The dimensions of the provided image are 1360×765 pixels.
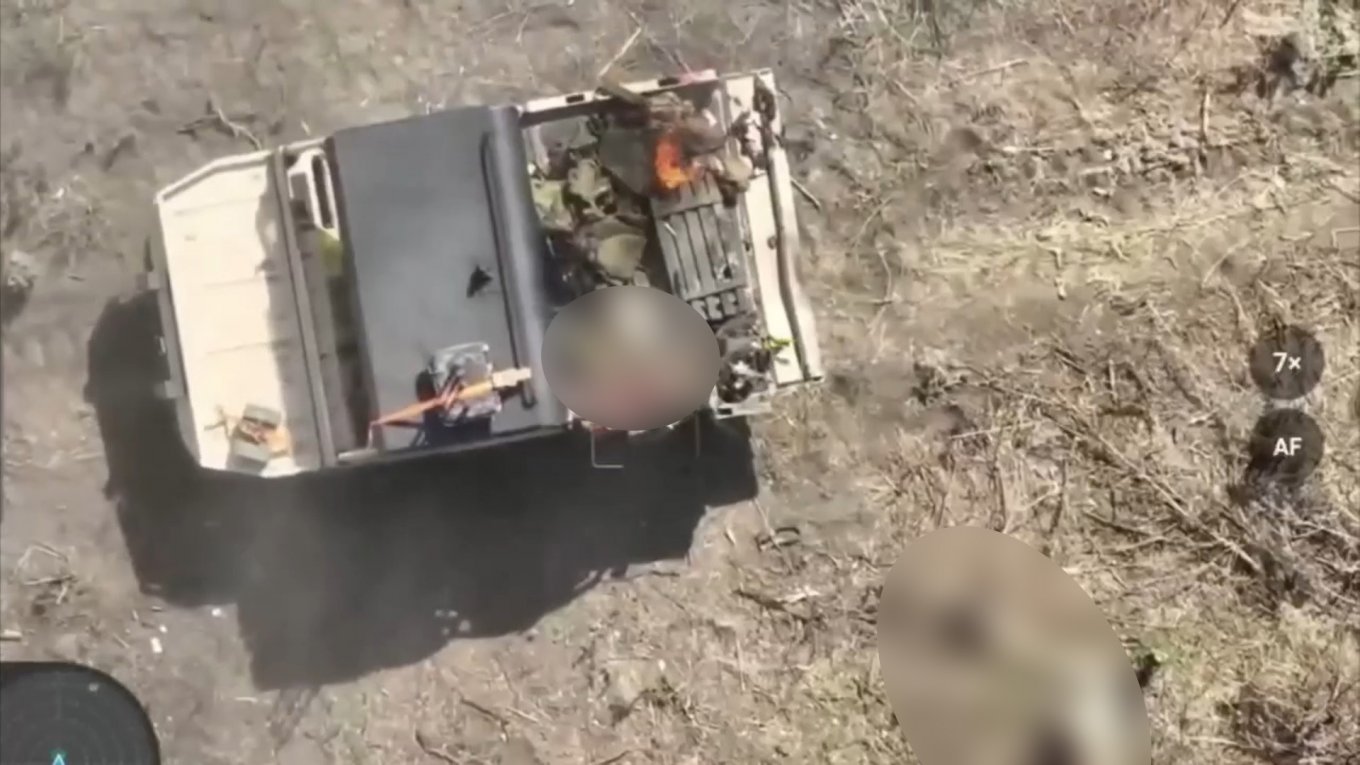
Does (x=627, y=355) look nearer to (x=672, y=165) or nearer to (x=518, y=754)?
(x=672, y=165)

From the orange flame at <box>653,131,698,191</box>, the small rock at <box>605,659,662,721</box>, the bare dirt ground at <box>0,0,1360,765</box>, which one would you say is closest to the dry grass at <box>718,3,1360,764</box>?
the bare dirt ground at <box>0,0,1360,765</box>

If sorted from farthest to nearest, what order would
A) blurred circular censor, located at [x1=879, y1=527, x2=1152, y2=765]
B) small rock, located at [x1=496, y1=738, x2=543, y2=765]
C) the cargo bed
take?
1. small rock, located at [x1=496, y1=738, x2=543, y2=765]
2. blurred circular censor, located at [x1=879, y1=527, x2=1152, y2=765]
3. the cargo bed

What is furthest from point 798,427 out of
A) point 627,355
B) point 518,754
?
point 518,754

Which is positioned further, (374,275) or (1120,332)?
(1120,332)

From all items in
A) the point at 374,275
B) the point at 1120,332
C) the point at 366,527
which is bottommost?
the point at 366,527

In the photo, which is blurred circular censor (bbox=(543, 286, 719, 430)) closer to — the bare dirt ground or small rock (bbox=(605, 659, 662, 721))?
the bare dirt ground

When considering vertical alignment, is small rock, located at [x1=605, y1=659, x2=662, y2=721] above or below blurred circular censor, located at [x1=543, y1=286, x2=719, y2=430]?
below

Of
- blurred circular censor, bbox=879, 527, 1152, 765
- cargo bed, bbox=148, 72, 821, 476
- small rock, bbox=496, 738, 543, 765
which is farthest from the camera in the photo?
small rock, bbox=496, 738, 543, 765

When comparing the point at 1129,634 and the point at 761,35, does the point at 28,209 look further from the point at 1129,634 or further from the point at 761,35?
the point at 1129,634

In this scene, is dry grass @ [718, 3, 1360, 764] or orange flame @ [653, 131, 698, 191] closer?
orange flame @ [653, 131, 698, 191]
